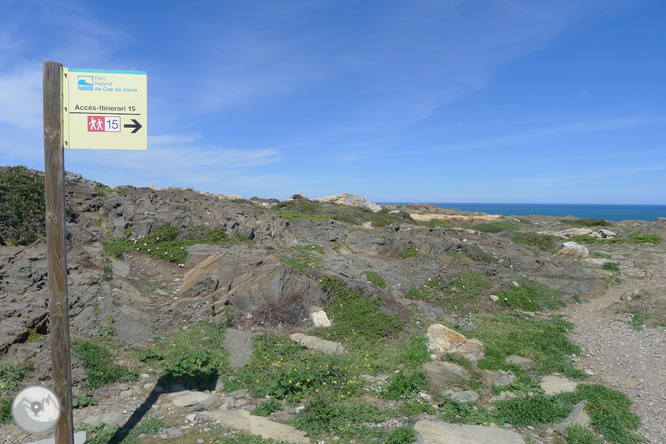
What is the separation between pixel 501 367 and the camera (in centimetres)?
917

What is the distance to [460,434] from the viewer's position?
6027 millimetres

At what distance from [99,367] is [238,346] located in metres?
2.85

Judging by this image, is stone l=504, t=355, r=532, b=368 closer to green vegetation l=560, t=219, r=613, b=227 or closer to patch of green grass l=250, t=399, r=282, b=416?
patch of green grass l=250, t=399, r=282, b=416

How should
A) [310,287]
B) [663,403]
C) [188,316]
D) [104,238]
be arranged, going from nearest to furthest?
[663,403] < [188,316] < [310,287] < [104,238]

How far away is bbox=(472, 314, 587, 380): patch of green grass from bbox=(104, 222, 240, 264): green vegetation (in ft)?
37.5

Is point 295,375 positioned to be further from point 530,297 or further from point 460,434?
point 530,297

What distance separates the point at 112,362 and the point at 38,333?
1.97 meters

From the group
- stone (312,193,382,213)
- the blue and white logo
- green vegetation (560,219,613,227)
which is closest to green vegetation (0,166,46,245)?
the blue and white logo

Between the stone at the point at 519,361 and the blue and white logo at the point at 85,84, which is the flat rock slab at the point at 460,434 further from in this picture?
the blue and white logo at the point at 85,84

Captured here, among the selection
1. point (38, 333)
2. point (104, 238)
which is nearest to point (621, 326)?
point (38, 333)

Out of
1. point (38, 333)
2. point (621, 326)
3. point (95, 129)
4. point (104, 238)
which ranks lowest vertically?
point (621, 326)

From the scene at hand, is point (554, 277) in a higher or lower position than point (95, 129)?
lower

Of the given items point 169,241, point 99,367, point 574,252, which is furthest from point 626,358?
point 169,241

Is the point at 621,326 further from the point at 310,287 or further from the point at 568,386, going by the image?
the point at 310,287
